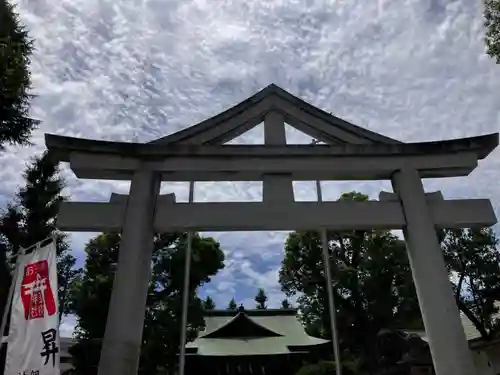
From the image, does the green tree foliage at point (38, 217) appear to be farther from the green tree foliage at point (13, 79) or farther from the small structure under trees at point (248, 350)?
the small structure under trees at point (248, 350)

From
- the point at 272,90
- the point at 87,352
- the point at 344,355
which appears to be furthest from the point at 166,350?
the point at 272,90

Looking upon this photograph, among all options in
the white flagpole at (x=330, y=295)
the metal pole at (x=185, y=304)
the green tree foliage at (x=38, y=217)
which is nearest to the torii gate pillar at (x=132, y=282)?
the metal pole at (x=185, y=304)

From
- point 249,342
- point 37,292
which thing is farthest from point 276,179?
point 249,342

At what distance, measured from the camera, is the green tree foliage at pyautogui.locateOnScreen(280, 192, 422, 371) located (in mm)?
13469

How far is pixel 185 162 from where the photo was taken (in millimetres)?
5930

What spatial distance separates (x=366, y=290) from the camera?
13617mm

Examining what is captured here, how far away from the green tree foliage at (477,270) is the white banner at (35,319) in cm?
1220

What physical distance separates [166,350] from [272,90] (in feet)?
30.8

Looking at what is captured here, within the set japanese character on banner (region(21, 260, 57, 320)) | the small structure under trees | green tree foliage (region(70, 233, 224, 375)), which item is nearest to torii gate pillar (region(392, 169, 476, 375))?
japanese character on banner (region(21, 260, 57, 320))

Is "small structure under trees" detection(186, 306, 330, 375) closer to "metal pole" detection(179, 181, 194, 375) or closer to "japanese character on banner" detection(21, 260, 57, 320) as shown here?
"metal pole" detection(179, 181, 194, 375)

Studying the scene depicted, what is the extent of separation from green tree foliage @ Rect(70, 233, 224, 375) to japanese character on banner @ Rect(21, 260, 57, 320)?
8439mm

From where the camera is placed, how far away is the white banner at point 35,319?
4.23 m

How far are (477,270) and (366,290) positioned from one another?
3498mm

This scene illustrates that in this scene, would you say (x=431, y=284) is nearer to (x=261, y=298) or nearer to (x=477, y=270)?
(x=477, y=270)
